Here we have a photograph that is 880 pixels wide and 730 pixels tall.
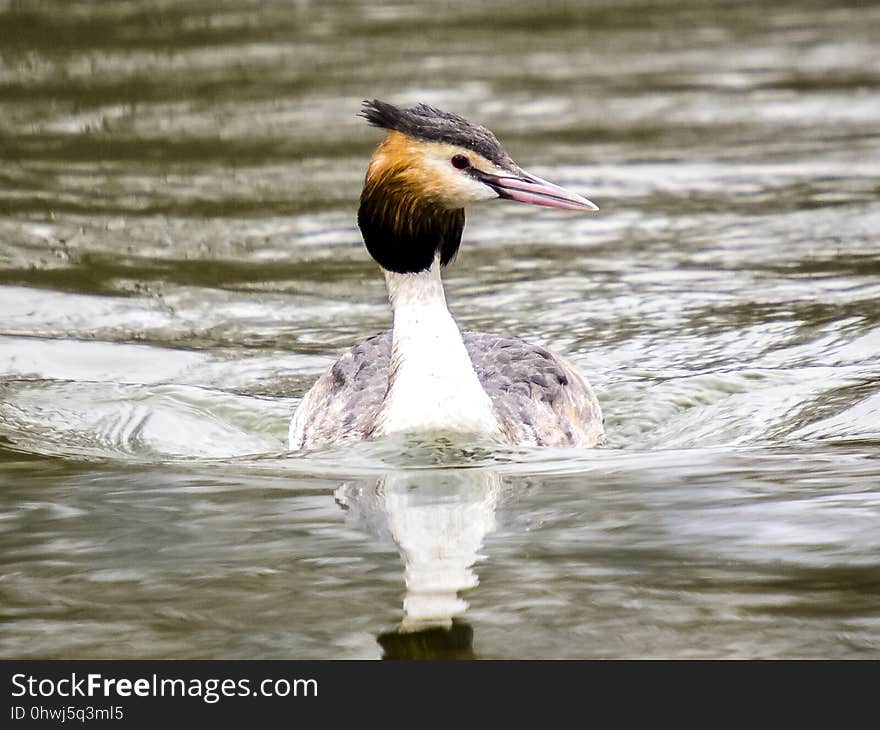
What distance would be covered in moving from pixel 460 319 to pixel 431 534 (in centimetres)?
517

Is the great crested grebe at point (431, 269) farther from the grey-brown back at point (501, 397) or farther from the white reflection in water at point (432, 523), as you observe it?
the white reflection in water at point (432, 523)

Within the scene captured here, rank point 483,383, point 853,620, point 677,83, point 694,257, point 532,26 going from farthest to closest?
point 532,26 → point 677,83 → point 694,257 → point 483,383 → point 853,620

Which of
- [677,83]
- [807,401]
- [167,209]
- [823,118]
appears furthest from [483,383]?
[677,83]

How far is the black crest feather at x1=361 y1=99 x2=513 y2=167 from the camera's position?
7.69m

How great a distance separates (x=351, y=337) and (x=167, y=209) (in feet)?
10.2

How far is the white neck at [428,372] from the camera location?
306 inches

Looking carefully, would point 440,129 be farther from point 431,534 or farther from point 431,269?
point 431,534

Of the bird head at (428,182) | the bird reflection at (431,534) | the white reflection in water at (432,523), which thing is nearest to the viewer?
the bird reflection at (431,534)

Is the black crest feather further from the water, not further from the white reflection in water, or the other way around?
the white reflection in water

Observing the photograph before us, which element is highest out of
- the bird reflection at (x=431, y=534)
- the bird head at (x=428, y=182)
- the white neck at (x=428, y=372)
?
the bird head at (x=428, y=182)

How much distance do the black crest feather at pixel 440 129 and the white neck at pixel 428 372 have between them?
568 millimetres

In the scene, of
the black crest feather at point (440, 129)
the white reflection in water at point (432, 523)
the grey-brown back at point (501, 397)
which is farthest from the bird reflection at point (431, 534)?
the black crest feather at point (440, 129)

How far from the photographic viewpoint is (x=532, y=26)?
1942 centimetres
